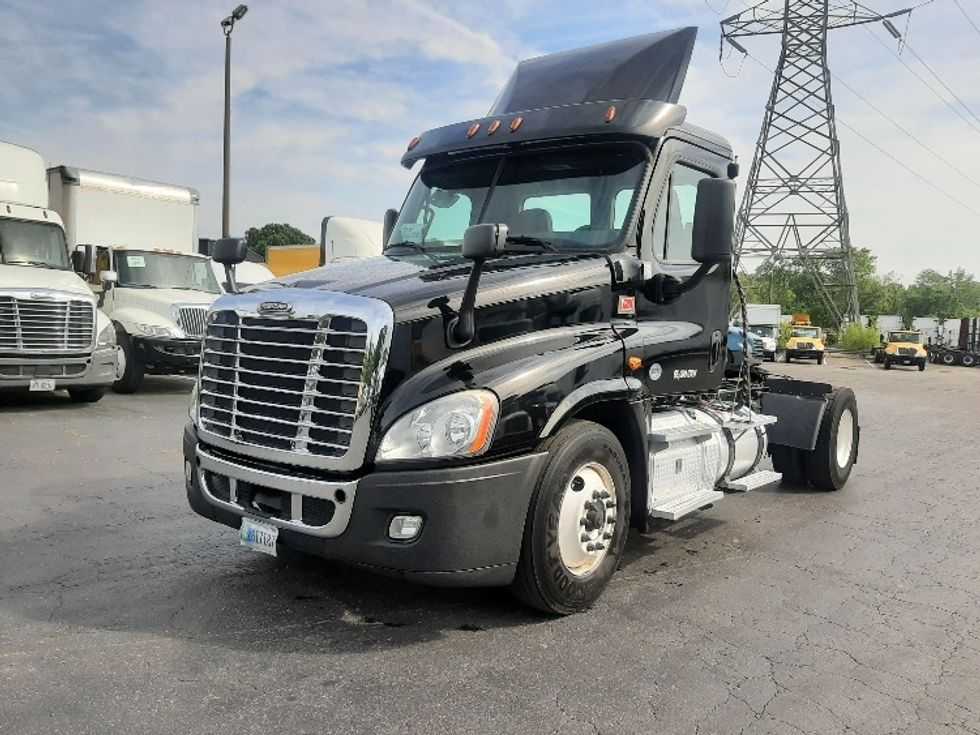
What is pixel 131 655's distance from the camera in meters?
3.79

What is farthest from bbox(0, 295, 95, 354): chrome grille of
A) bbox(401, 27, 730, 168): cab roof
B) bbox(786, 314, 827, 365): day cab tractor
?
bbox(786, 314, 827, 365): day cab tractor

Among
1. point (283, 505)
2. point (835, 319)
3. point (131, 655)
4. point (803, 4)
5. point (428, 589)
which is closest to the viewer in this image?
point (131, 655)

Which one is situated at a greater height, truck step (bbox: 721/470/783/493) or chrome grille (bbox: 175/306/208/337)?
chrome grille (bbox: 175/306/208/337)

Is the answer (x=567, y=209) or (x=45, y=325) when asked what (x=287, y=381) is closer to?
(x=567, y=209)

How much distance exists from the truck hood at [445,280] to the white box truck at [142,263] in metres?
9.73

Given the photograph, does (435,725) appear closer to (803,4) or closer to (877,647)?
(877,647)

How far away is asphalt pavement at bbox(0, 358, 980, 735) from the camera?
11.1 feet

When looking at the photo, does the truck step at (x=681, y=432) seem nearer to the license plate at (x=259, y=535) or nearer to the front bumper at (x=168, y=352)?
the license plate at (x=259, y=535)

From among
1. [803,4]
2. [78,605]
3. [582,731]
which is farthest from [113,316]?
[803,4]

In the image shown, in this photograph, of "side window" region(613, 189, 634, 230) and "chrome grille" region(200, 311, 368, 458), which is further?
"side window" region(613, 189, 634, 230)

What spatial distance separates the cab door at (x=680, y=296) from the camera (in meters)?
5.13

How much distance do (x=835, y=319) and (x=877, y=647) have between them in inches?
2347

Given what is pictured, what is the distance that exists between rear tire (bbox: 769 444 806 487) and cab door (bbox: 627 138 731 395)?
7.54ft

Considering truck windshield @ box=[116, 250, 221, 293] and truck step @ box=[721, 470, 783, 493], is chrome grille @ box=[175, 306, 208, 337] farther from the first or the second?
truck step @ box=[721, 470, 783, 493]
